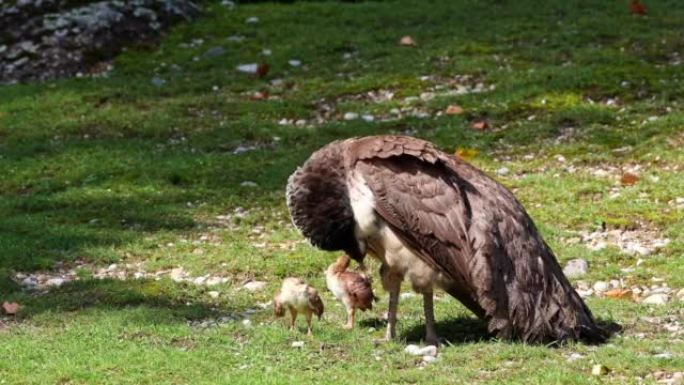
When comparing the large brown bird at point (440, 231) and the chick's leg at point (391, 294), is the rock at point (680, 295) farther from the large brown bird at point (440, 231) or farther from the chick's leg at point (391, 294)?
the chick's leg at point (391, 294)

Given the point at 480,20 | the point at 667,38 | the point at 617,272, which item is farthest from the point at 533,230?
the point at 480,20

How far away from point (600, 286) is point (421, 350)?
9.83 feet

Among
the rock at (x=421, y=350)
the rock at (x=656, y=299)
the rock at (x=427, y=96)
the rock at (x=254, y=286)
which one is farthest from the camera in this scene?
the rock at (x=427, y=96)

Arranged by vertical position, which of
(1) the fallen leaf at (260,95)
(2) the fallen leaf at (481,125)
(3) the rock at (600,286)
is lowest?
(1) the fallen leaf at (260,95)

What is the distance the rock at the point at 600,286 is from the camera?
1162 centimetres

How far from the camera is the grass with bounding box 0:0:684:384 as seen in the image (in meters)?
9.21

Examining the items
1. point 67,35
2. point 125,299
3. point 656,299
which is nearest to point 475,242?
point 656,299

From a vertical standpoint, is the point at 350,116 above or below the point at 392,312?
below

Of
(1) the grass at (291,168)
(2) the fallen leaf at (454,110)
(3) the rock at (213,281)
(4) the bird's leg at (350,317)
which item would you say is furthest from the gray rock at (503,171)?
(4) the bird's leg at (350,317)

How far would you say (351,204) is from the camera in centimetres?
954

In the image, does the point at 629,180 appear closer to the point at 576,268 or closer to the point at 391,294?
the point at 576,268

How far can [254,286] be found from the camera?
12.3 m

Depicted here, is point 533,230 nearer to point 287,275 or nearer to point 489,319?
point 489,319

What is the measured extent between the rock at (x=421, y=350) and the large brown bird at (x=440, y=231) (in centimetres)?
25
